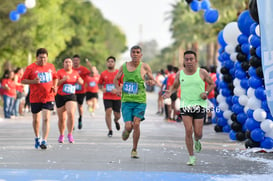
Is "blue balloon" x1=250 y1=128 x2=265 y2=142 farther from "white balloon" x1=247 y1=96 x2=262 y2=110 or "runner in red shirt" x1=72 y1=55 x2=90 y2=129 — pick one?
"runner in red shirt" x1=72 y1=55 x2=90 y2=129

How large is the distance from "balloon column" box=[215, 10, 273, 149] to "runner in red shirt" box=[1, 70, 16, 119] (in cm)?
857

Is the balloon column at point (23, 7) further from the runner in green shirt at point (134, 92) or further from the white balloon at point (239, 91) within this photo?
the runner in green shirt at point (134, 92)

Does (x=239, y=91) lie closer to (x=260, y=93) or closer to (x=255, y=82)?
(x=255, y=82)

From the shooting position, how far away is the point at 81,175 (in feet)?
27.5

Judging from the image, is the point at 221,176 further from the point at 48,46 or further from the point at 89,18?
the point at 89,18

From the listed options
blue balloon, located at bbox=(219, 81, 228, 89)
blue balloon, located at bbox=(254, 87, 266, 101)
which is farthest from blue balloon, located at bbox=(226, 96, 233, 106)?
blue balloon, located at bbox=(254, 87, 266, 101)

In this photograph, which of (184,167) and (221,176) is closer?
(221,176)

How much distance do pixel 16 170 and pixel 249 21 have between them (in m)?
6.56

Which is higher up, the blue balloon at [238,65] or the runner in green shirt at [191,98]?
the blue balloon at [238,65]

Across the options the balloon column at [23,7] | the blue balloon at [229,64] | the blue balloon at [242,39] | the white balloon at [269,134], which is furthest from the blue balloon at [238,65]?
the balloon column at [23,7]

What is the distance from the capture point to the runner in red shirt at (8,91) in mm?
21859

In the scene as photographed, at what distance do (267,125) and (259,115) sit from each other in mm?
271

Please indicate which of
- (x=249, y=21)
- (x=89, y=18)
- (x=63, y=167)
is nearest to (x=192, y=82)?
(x=63, y=167)

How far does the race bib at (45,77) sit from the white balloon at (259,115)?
4039 millimetres
